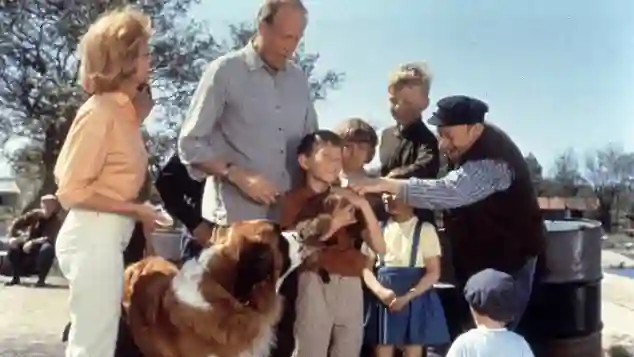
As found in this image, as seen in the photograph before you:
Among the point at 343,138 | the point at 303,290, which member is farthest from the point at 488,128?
the point at 303,290

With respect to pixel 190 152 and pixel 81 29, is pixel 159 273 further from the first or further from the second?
pixel 81 29

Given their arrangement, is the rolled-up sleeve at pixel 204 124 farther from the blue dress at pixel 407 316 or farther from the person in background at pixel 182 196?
the blue dress at pixel 407 316

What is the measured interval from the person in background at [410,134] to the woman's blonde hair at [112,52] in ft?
3.57

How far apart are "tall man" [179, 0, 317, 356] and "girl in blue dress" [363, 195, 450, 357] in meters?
0.42

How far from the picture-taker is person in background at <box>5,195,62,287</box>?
536cm

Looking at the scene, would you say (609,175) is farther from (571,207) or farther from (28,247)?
(28,247)

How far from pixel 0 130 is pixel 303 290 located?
428cm

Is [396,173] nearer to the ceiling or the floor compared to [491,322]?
nearer to the ceiling

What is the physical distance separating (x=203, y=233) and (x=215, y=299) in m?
0.41

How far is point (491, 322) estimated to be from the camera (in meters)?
2.62

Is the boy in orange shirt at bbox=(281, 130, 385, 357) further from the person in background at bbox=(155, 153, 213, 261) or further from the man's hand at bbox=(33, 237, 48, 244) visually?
the man's hand at bbox=(33, 237, 48, 244)

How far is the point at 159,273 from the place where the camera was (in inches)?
103

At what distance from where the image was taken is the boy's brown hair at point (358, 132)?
10.3 ft

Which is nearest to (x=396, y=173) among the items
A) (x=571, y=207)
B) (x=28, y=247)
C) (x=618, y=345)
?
(x=571, y=207)
